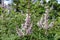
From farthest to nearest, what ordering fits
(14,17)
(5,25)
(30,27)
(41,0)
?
(41,0) → (14,17) → (5,25) → (30,27)

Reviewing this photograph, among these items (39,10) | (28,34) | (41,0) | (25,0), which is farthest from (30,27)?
(41,0)

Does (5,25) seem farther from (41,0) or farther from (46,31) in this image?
(41,0)

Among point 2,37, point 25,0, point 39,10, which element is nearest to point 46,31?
point 2,37

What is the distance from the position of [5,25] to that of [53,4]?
1734mm

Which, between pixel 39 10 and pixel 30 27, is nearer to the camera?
pixel 30 27

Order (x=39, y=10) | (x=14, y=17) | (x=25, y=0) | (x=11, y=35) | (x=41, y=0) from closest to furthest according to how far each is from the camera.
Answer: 1. (x=11, y=35)
2. (x=14, y=17)
3. (x=39, y=10)
4. (x=25, y=0)
5. (x=41, y=0)

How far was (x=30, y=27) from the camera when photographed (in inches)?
84.9

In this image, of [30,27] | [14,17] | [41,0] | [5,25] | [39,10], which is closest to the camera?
[30,27]

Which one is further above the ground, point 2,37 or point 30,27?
point 30,27

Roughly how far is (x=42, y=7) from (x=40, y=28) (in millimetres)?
1489

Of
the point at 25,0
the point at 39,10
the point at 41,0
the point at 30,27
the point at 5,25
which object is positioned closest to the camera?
the point at 30,27

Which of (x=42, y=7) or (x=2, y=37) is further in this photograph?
(x=42, y=7)

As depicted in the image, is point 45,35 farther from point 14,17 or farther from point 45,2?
point 45,2

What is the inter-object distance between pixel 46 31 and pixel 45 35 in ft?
0.15
